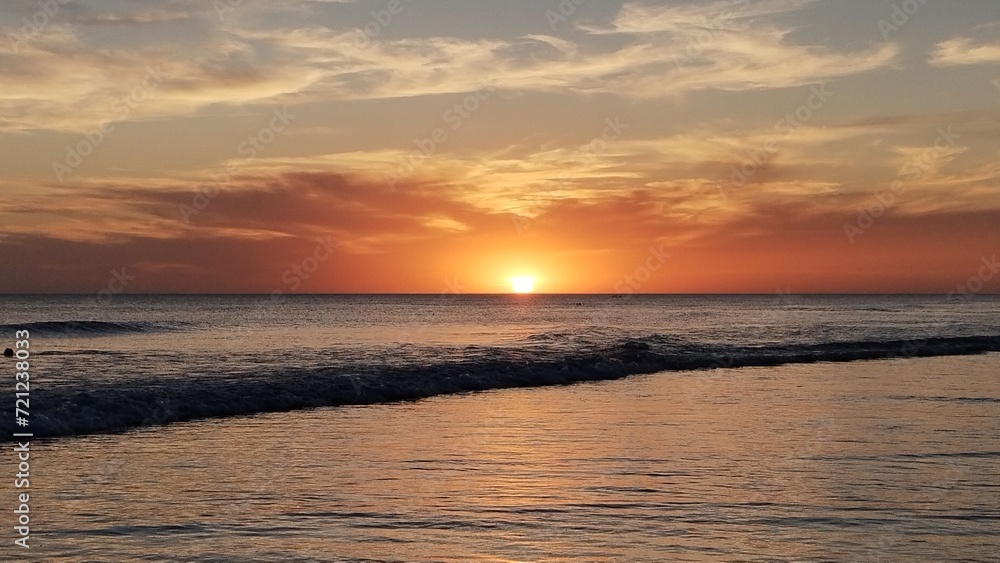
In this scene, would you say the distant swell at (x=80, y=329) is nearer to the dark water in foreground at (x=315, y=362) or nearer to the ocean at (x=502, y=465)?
the dark water in foreground at (x=315, y=362)

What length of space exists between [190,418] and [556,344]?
28.8m

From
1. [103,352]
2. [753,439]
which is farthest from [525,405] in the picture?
[103,352]

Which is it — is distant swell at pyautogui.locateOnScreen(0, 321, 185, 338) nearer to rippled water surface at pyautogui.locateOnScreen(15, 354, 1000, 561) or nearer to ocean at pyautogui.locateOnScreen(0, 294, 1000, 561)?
ocean at pyautogui.locateOnScreen(0, 294, 1000, 561)

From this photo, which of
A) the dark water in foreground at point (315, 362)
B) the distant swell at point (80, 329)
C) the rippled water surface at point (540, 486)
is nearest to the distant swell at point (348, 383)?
the dark water in foreground at point (315, 362)

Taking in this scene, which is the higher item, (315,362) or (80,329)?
(80,329)

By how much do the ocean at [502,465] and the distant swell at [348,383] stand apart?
0.33ft

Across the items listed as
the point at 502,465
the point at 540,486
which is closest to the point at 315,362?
the point at 502,465

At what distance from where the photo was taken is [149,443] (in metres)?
16.2

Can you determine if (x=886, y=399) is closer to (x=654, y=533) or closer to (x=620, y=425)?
(x=620, y=425)

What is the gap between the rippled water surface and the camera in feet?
31.2

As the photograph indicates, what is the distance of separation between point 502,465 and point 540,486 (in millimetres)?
1583

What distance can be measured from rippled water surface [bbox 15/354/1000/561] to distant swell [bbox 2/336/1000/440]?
1.42m

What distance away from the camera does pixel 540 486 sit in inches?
483

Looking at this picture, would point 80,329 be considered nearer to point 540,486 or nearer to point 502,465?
point 502,465
